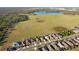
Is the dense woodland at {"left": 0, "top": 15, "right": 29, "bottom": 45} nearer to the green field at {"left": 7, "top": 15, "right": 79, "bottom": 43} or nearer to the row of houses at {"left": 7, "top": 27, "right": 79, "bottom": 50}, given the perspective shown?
the green field at {"left": 7, "top": 15, "right": 79, "bottom": 43}

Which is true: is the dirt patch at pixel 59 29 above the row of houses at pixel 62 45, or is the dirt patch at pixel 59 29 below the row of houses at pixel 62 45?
above

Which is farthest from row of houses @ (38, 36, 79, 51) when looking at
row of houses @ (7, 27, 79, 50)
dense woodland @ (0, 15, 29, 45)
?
dense woodland @ (0, 15, 29, 45)

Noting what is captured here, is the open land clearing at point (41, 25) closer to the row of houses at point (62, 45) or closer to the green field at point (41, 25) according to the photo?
the green field at point (41, 25)

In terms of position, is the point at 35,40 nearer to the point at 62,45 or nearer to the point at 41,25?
the point at 41,25

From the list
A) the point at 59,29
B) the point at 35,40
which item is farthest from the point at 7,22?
the point at 59,29

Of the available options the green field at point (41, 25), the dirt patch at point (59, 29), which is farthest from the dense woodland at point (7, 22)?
the dirt patch at point (59, 29)
